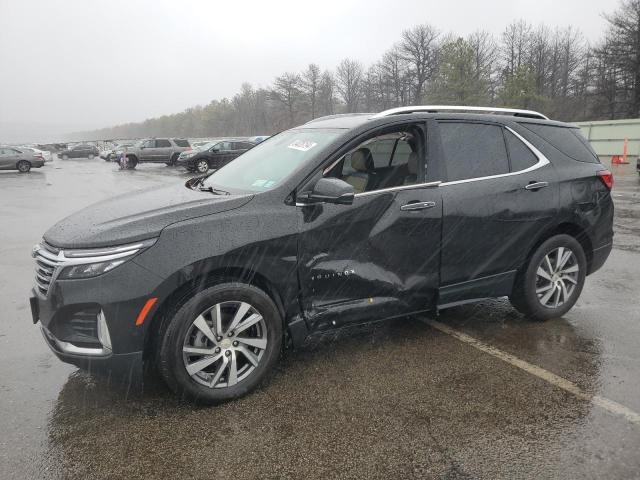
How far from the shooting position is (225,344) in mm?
3080

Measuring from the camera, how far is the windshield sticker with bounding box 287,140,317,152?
367 centimetres

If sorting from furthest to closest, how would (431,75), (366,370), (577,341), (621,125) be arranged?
1. (431,75)
2. (621,125)
3. (577,341)
4. (366,370)

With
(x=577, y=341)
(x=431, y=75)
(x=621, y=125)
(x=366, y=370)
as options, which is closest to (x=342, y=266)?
(x=366, y=370)

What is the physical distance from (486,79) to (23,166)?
4831 cm

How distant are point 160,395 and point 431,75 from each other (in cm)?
6651

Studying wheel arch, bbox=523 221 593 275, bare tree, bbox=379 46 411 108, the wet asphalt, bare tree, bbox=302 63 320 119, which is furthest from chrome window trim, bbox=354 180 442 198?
bare tree, bbox=302 63 320 119

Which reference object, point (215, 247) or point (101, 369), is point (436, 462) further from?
point (101, 369)

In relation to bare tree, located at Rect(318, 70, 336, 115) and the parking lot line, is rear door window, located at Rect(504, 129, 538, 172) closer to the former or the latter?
the parking lot line

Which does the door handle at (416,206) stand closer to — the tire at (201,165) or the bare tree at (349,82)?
the tire at (201,165)

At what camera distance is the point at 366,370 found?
354 cm

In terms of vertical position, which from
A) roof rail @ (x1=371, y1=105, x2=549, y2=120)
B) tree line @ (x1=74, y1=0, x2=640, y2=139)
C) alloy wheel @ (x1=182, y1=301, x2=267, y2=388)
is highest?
tree line @ (x1=74, y1=0, x2=640, y2=139)

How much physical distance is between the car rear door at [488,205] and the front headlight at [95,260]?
223 cm

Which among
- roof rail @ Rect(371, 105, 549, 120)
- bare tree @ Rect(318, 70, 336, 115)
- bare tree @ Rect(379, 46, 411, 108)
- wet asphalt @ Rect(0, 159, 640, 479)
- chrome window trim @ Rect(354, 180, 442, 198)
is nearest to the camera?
wet asphalt @ Rect(0, 159, 640, 479)

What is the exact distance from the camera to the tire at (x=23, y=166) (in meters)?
29.6
